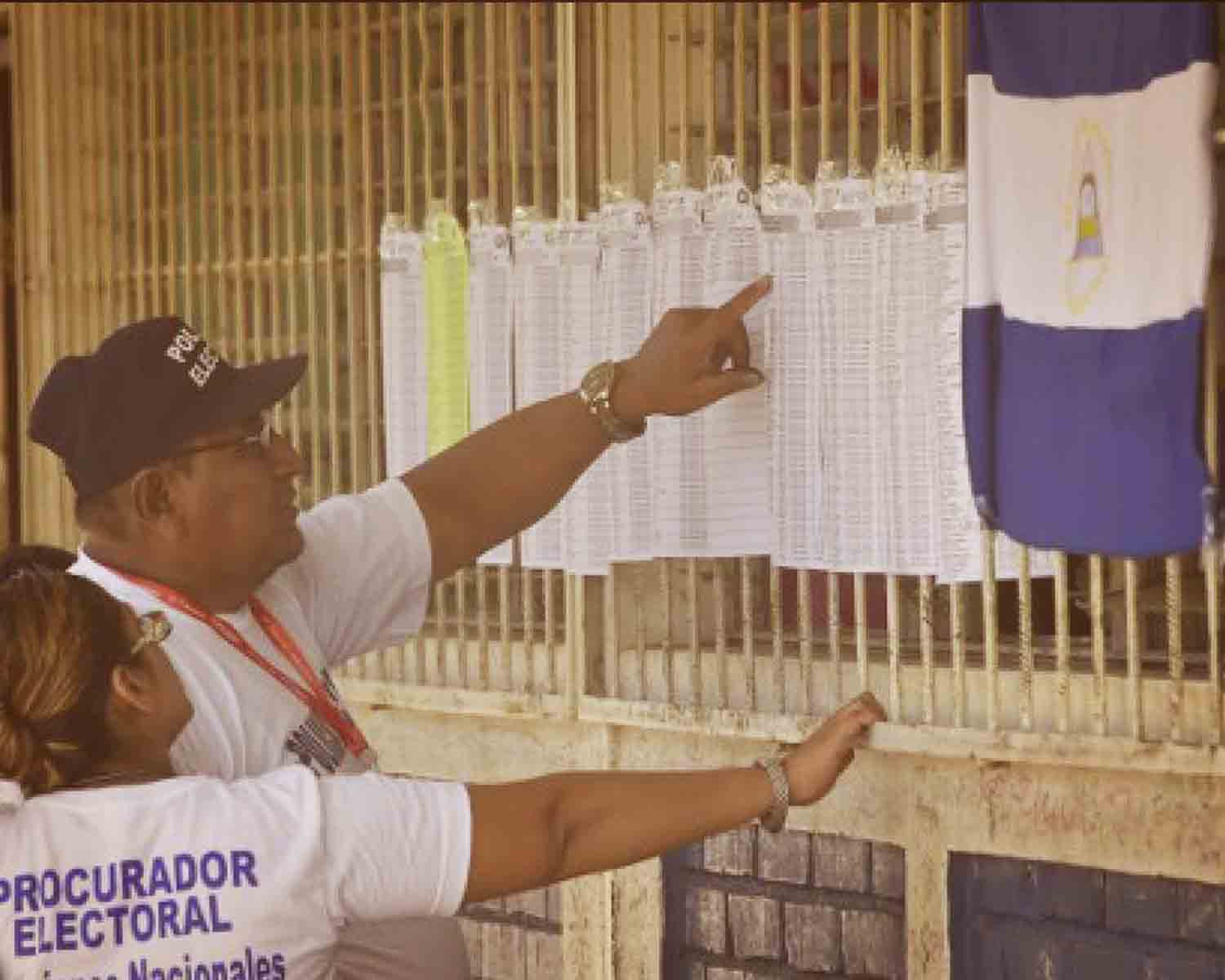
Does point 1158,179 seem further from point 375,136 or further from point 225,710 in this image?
point 375,136

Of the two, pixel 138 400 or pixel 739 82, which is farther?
pixel 739 82

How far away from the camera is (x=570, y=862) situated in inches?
116

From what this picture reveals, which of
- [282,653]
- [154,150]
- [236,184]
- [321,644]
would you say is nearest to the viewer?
[282,653]

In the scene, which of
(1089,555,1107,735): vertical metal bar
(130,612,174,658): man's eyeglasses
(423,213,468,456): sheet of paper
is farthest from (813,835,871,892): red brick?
(130,612,174,658): man's eyeglasses

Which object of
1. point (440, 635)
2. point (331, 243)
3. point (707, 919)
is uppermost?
point (331, 243)

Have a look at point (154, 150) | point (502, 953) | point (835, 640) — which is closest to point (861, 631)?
point (835, 640)

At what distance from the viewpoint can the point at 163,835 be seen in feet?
8.82

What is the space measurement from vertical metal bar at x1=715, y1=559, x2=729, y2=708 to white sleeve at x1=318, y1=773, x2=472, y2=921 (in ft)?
6.15

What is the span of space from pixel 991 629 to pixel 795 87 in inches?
49.0

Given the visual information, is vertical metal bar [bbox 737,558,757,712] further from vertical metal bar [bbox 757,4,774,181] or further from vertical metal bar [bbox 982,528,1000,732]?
vertical metal bar [bbox 757,4,774,181]

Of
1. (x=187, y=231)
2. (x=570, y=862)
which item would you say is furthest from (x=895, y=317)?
(x=187, y=231)

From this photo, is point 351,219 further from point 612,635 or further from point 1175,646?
point 1175,646

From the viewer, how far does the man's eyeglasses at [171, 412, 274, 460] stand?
3250 mm

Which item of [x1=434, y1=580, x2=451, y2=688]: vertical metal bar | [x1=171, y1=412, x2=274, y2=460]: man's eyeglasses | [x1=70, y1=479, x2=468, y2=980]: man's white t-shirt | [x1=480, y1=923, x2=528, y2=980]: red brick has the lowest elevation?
[x1=480, y1=923, x2=528, y2=980]: red brick
